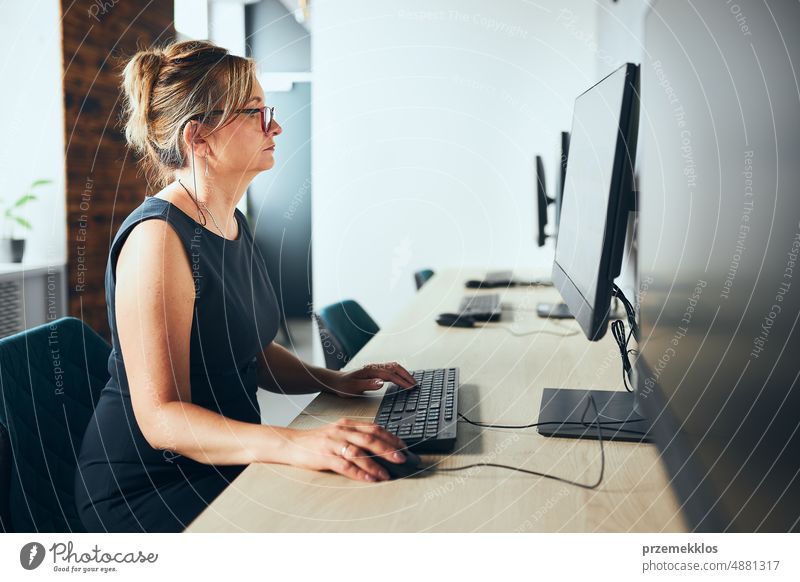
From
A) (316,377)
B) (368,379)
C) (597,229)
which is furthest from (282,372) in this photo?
(597,229)

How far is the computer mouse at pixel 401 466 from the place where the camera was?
0.80m

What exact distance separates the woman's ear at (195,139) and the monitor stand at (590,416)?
0.70 m

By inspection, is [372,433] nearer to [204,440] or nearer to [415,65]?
[204,440]

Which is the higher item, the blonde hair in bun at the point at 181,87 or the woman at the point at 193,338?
the blonde hair in bun at the point at 181,87

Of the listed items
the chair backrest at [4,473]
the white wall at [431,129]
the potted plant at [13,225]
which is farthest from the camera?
the white wall at [431,129]

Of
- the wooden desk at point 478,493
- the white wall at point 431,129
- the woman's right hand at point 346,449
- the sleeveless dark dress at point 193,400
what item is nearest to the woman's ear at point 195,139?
the sleeveless dark dress at point 193,400

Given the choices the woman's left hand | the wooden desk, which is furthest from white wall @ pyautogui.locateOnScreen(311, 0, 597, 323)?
the wooden desk

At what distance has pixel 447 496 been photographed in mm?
769

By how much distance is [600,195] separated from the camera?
0.89 meters

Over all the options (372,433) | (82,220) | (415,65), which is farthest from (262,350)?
(415,65)

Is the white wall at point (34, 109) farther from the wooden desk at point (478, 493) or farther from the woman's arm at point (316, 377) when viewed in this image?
the wooden desk at point (478, 493)

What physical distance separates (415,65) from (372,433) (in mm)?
3182

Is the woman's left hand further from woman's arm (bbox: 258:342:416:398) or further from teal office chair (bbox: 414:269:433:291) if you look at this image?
teal office chair (bbox: 414:269:433:291)
